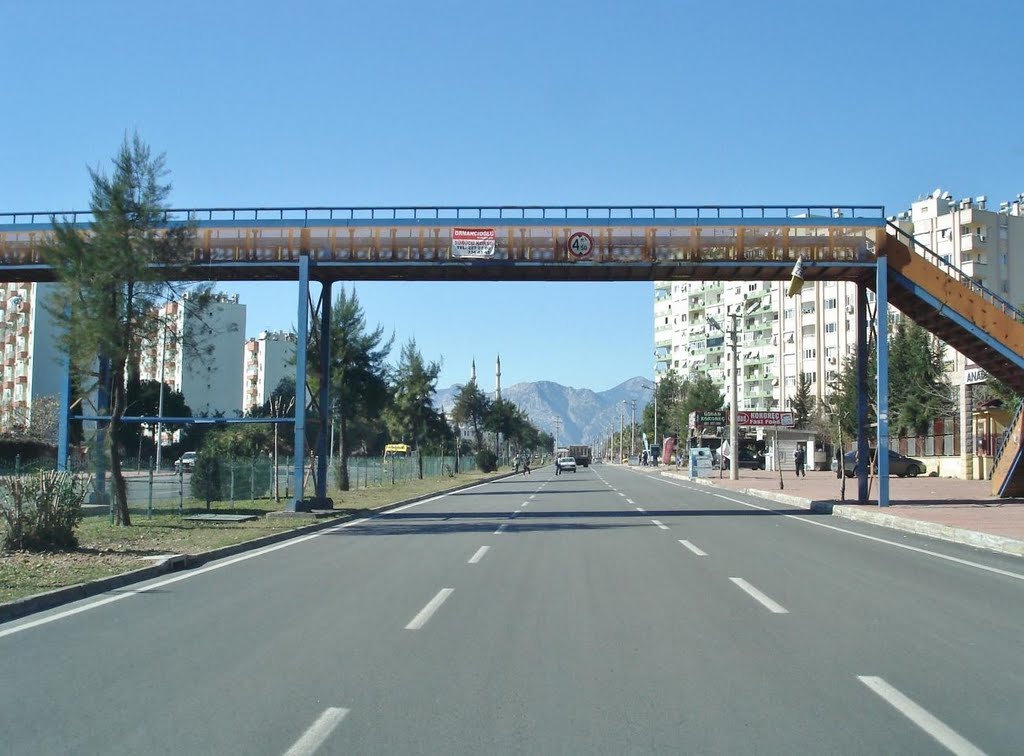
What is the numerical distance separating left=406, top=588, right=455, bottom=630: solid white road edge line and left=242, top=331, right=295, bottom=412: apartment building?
4256 inches

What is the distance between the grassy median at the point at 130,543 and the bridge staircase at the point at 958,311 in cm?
1714

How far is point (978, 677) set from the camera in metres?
7.23

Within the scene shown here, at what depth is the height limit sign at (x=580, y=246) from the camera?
24.7m

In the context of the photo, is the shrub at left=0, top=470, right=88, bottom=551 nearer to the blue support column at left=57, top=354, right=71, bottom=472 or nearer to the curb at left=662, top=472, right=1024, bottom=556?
the blue support column at left=57, top=354, right=71, bottom=472

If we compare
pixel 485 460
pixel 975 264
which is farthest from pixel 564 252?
pixel 975 264

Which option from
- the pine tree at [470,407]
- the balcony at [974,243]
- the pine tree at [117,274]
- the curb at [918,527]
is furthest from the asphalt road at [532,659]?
the balcony at [974,243]

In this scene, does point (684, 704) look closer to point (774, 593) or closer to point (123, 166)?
point (774, 593)

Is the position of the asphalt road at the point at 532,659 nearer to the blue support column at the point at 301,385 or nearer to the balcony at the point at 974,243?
the blue support column at the point at 301,385

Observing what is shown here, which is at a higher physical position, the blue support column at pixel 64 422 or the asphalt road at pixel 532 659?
the blue support column at pixel 64 422

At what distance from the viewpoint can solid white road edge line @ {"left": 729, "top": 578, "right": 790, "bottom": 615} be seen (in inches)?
404

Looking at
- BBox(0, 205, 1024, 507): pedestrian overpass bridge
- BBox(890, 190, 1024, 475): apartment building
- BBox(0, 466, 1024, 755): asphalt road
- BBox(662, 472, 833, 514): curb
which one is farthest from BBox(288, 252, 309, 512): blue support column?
BBox(890, 190, 1024, 475): apartment building

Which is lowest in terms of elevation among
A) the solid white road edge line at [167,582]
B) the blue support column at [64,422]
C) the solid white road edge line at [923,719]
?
the solid white road edge line at [167,582]

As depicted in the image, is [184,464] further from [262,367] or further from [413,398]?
[262,367]

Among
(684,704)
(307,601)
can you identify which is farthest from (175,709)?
(307,601)
